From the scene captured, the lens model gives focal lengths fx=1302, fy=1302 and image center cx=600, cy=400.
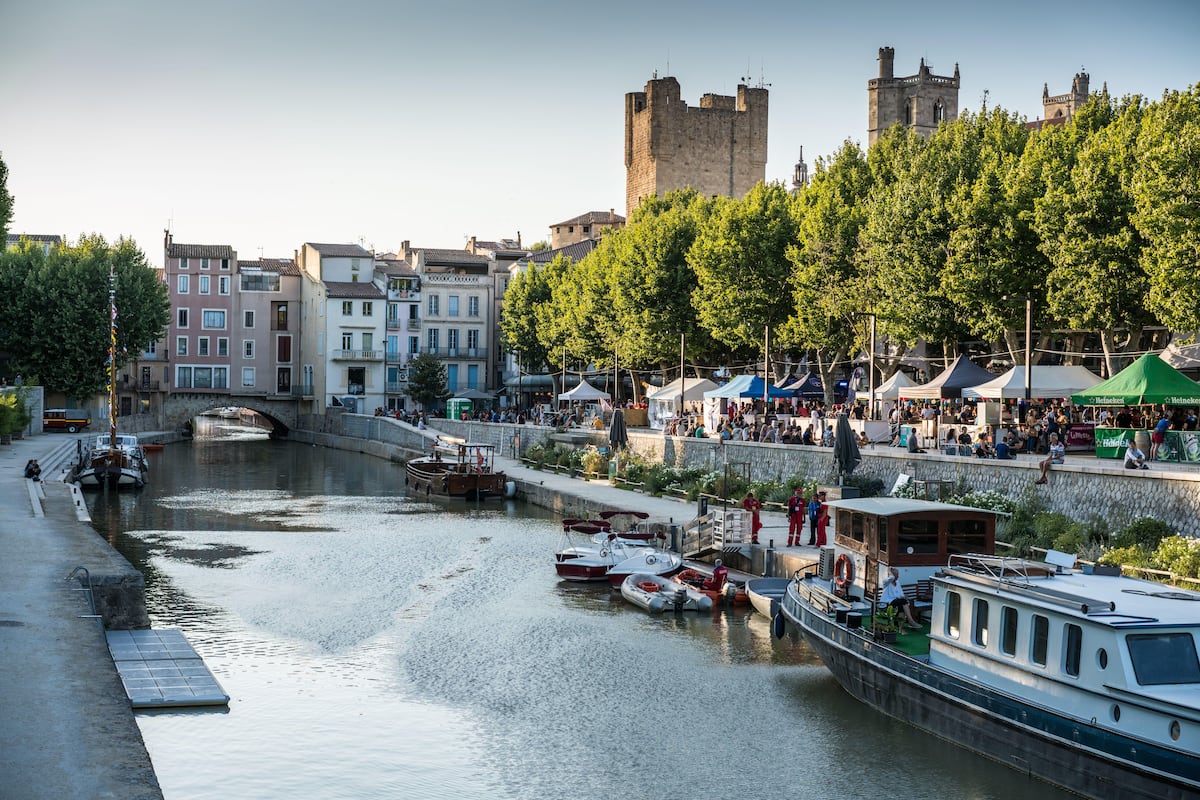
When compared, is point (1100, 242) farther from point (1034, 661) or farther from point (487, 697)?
point (487, 697)

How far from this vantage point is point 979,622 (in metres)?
18.5

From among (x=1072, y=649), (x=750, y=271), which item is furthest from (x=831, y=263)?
(x=1072, y=649)

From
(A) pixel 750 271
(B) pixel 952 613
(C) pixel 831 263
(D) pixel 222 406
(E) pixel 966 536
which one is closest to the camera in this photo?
(B) pixel 952 613

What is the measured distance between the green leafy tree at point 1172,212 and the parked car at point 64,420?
59.9m

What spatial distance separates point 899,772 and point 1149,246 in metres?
23.3

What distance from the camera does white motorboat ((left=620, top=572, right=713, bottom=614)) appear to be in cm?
2842

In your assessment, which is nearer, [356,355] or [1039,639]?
[1039,639]

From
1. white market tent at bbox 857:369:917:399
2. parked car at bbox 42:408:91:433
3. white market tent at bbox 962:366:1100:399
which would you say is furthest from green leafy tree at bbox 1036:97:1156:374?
parked car at bbox 42:408:91:433

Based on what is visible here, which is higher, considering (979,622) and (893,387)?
(893,387)

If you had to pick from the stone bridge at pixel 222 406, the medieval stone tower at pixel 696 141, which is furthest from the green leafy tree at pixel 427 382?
the medieval stone tower at pixel 696 141

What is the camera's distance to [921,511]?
2270cm

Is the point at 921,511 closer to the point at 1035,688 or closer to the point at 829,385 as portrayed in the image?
the point at 1035,688

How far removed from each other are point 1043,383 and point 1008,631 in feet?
65.3

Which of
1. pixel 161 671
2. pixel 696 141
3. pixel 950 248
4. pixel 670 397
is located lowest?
pixel 161 671
